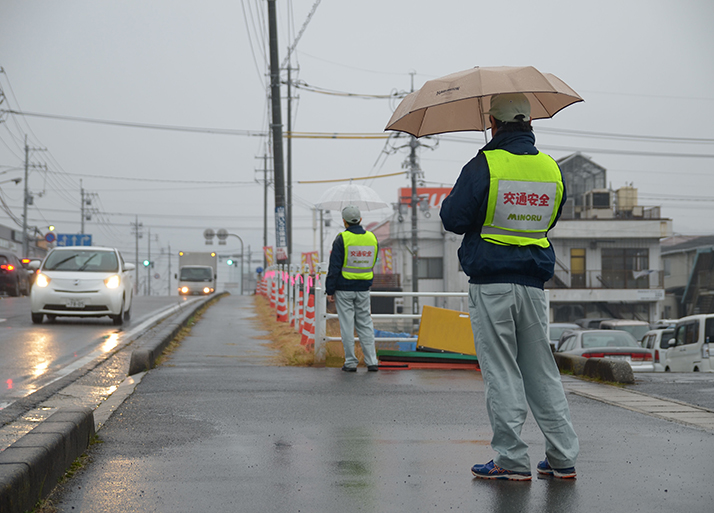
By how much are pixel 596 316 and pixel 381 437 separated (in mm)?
41482

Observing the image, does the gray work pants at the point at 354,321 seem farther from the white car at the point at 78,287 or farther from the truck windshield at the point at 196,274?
the truck windshield at the point at 196,274

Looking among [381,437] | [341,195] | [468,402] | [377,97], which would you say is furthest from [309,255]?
[381,437]

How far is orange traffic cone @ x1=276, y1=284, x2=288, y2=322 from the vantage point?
648 inches

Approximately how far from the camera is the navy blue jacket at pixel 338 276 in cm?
852

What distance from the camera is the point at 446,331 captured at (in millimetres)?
9516

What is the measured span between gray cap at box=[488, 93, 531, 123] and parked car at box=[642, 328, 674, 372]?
13502 mm

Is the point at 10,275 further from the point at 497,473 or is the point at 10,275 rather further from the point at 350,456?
the point at 497,473

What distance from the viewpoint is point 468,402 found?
6.41m

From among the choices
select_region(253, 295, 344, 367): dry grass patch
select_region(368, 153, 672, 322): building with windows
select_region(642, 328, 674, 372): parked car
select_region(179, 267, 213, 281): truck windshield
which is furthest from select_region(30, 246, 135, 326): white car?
select_region(179, 267, 213, 281): truck windshield

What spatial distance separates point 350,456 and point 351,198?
13.6m

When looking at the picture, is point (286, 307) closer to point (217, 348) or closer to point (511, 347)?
point (217, 348)


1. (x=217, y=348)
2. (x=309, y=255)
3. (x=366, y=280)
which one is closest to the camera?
(x=366, y=280)

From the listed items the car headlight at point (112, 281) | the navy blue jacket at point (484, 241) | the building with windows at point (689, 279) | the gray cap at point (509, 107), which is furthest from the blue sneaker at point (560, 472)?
the building with windows at point (689, 279)

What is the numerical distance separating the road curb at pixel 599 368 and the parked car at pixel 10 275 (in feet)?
79.8
